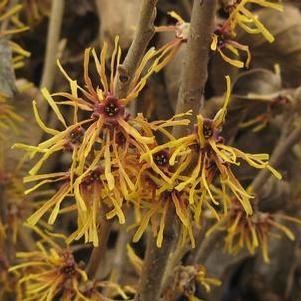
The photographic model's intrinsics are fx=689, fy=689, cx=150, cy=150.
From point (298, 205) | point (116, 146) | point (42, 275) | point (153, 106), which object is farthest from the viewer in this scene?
point (298, 205)

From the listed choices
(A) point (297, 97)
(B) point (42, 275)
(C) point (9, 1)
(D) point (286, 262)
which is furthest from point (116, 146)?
(D) point (286, 262)

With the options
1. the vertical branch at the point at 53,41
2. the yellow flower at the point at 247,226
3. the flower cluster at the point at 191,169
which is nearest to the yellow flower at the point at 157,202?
the flower cluster at the point at 191,169

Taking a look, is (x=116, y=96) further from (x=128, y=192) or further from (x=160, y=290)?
(x=160, y=290)

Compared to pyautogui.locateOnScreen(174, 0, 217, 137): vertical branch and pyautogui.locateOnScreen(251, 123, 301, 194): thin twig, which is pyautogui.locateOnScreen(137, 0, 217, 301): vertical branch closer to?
pyautogui.locateOnScreen(174, 0, 217, 137): vertical branch

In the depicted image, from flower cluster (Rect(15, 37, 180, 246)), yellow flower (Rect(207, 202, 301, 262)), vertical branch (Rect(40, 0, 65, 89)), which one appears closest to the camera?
flower cluster (Rect(15, 37, 180, 246))

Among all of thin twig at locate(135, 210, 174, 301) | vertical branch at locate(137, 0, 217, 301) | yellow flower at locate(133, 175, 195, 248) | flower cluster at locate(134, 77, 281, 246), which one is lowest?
thin twig at locate(135, 210, 174, 301)

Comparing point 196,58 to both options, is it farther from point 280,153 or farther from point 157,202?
point 280,153

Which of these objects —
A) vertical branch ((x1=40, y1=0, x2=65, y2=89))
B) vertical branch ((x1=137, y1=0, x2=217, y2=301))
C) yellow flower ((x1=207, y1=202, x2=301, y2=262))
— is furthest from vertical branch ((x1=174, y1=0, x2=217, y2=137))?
vertical branch ((x1=40, y1=0, x2=65, y2=89))

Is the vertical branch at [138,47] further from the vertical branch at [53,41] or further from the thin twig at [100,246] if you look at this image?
the vertical branch at [53,41]
